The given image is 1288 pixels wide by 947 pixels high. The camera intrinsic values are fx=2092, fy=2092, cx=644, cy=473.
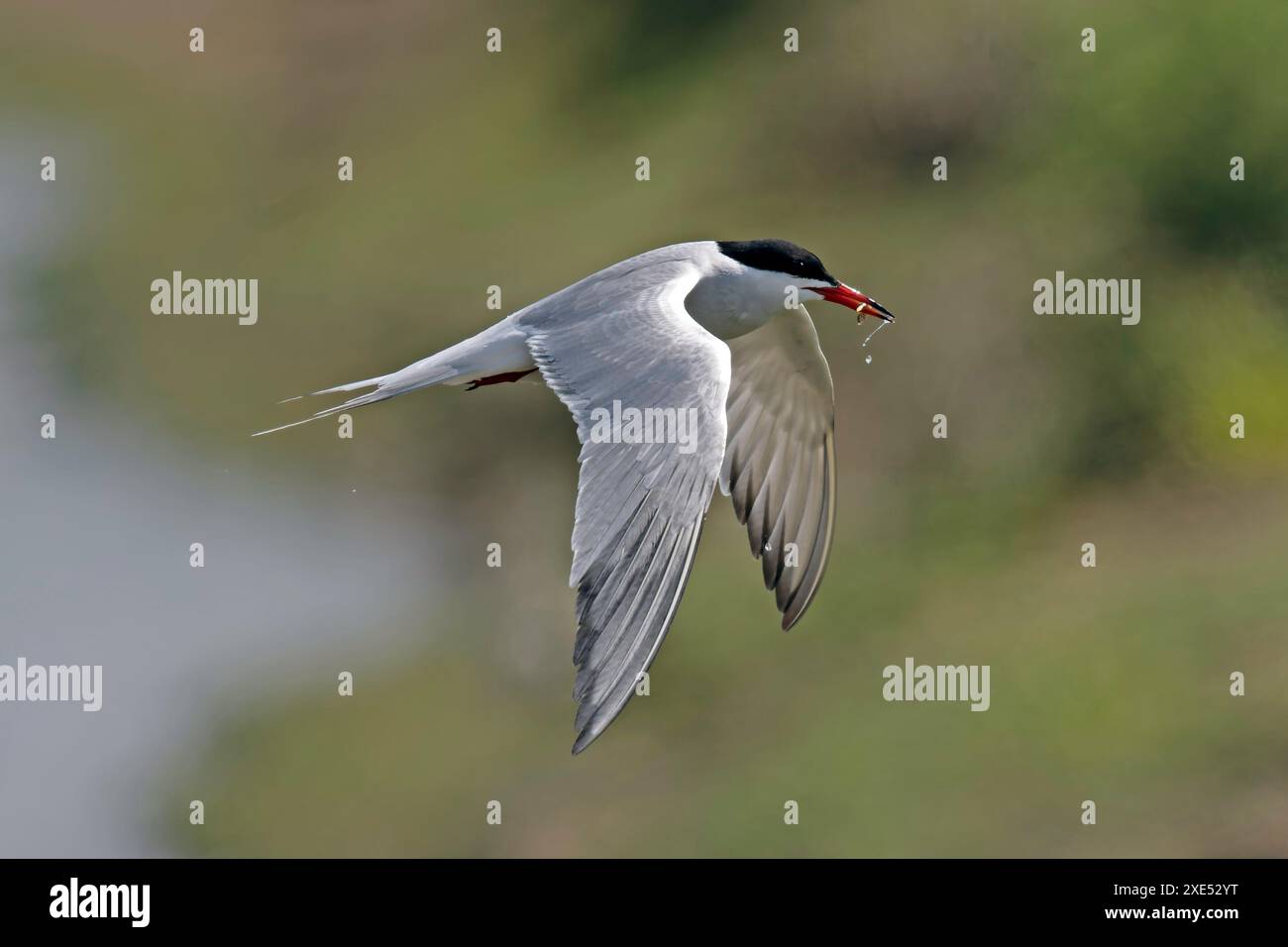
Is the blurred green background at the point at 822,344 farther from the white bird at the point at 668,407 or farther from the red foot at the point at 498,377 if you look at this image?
the red foot at the point at 498,377

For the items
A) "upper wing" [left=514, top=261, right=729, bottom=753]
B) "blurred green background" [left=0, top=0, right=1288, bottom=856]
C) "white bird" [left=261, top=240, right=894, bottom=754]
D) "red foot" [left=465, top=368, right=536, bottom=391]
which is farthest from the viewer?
"blurred green background" [left=0, top=0, right=1288, bottom=856]

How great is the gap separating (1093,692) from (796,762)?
215 centimetres

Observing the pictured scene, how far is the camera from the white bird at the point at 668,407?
22.7 feet

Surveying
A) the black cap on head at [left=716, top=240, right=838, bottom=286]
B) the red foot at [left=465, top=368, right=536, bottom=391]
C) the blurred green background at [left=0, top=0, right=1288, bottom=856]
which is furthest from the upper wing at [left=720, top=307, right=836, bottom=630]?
the blurred green background at [left=0, top=0, right=1288, bottom=856]

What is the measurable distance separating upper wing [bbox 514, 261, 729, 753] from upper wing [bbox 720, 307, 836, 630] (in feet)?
3.92

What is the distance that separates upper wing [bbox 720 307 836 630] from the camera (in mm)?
9383

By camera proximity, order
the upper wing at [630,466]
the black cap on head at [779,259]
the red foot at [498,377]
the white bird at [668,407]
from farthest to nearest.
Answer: the black cap on head at [779,259]
the red foot at [498,377]
the white bird at [668,407]
the upper wing at [630,466]

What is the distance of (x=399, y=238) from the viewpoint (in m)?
19.5

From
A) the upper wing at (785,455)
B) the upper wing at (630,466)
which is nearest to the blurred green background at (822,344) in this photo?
the upper wing at (785,455)

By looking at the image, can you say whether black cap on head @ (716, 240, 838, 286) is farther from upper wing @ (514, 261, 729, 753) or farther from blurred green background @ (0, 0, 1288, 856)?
blurred green background @ (0, 0, 1288, 856)

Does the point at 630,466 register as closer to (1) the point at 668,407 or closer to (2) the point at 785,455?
(1) the point at 668,407

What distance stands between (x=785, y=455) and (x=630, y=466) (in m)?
2.32

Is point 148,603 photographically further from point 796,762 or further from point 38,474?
point 796,762

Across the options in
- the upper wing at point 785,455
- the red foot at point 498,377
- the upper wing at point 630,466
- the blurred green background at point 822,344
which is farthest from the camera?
the blurred green background at point 822,344
